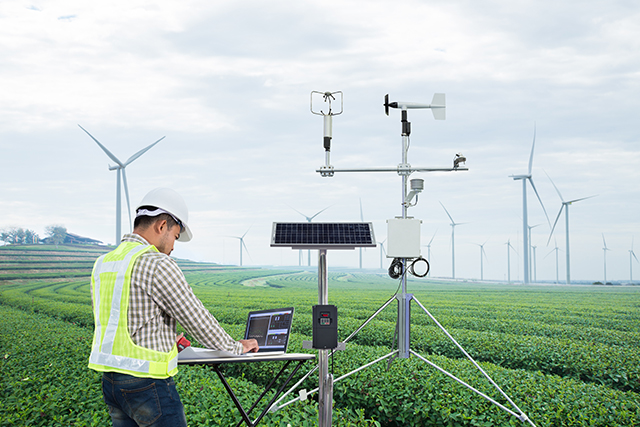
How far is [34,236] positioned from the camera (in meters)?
49.3

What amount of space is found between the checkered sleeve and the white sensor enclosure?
11.0 ft

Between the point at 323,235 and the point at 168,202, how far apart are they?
155 cm

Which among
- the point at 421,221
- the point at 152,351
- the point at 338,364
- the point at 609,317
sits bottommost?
the point at 609,317

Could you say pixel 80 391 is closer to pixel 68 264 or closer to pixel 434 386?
pixel 434 386

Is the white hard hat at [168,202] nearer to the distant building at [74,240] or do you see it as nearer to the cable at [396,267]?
the cable at [396,267]

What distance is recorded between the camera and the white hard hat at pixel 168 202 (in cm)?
241

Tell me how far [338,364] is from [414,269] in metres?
1.73

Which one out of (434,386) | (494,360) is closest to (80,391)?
(434,386)

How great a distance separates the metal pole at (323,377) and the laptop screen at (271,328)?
1.11 feet

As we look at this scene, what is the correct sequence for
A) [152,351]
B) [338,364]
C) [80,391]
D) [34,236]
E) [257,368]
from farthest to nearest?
[34,236] < [257,368] < [338,364] < [80,391] < [152,351]

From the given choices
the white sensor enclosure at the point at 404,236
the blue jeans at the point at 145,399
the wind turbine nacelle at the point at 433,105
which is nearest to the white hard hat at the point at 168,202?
the blue jeans at the point at 145,399

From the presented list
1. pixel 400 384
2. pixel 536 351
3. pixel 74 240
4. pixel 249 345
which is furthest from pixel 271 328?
pixel 74 240

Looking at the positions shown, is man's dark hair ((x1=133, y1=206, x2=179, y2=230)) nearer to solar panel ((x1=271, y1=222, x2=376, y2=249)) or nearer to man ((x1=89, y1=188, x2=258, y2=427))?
man ((x1=89, y1=188, x2=258, y2=427))

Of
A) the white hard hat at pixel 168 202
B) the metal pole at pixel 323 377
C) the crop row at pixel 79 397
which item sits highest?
the white hard hat at pixel 168 202
